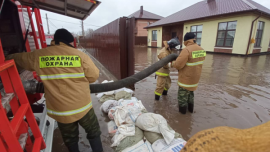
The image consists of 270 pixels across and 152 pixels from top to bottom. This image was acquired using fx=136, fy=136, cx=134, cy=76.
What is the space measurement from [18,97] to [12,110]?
12 cm

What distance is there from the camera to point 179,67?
2691 millimetres

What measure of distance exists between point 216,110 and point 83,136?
2848 millimetres

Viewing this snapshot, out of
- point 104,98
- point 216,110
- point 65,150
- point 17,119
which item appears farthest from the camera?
point 104,98

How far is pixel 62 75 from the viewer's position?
1448mm

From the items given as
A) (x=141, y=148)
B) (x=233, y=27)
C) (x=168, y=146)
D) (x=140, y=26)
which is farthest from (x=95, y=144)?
(x=140, y=26)

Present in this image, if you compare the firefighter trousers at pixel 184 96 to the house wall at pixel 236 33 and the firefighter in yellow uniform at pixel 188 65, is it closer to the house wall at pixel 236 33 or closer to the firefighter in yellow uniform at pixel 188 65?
the firefighter in yellow uniform at pixel 188 65

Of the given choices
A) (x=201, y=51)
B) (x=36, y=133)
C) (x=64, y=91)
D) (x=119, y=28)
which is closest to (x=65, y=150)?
(x=36, y=133)

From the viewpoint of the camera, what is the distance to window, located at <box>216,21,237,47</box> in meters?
10.9

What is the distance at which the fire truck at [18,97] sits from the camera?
947 millimetres

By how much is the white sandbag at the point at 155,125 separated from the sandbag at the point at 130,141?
0.36ft

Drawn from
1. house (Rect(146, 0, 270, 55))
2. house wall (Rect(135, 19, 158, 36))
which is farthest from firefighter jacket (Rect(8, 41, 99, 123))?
house wall (Rect(135, 19, 158, 36))

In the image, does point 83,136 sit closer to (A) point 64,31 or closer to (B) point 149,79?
(A) point 64,31

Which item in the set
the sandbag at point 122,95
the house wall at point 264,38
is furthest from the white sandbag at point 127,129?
the house wall at point 264,38

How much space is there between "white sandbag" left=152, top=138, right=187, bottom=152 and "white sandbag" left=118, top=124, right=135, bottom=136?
38 centimetres
